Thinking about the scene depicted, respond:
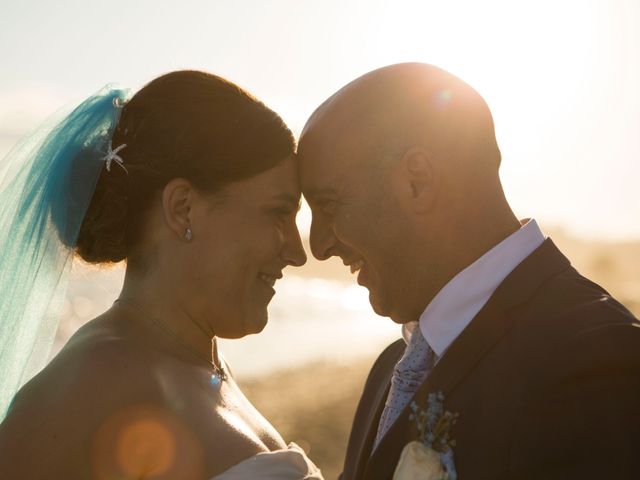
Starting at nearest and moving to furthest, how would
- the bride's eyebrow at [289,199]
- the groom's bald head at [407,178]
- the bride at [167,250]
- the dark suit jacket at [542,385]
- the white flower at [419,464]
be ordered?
the dark suit jacket at [542,385] → the white flower at [419,464] → the bride at [167,250] → the groom's bald head at [407,178] → the bride's eyebrow at [289,199]

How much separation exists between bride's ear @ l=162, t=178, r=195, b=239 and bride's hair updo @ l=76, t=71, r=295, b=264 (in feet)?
0.10

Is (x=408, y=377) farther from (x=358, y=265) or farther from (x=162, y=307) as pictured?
(x=162, y=307)

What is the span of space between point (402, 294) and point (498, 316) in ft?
2.35

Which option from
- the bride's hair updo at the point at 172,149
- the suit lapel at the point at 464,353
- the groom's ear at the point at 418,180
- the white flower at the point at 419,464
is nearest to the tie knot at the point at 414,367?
the suit lapel at the point at 464,353

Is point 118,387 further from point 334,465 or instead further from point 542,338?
point 334,465

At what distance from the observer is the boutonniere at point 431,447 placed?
11.1 ft

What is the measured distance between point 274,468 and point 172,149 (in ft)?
4.71

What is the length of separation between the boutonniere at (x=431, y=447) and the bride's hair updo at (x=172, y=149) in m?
1.39

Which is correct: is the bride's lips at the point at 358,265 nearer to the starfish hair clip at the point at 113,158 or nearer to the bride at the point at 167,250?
the bride at the point at 167,250

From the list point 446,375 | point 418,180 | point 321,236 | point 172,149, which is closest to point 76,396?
point 172,149

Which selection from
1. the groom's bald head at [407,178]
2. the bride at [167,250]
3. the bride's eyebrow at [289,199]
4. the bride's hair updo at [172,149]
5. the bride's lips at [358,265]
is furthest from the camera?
the bride's lips at [358,265]

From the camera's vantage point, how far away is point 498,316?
12.0 ft

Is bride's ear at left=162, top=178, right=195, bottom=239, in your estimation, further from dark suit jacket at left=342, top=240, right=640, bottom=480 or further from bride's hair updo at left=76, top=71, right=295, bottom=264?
dark suit jacket at left=342, top=240, right=640, bottom=480

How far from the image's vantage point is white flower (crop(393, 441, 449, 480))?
3365 millimetres
